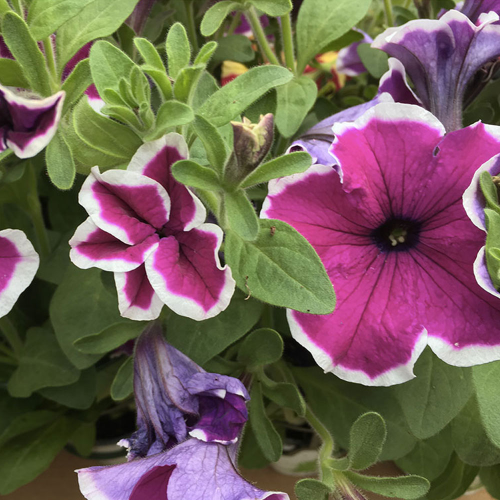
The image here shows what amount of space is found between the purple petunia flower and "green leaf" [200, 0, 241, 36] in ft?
0.69

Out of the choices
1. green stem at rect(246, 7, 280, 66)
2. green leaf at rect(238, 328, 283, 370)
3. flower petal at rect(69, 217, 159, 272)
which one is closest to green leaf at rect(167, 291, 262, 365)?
green leaf at rect(238, 328, 283, 370)

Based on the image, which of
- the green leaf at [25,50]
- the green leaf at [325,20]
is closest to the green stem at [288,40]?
the green leaf at [325,20]

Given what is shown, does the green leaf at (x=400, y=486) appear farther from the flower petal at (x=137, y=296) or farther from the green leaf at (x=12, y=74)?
the green leaf at (x=12, y=74)

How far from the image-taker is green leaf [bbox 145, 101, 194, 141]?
30cm

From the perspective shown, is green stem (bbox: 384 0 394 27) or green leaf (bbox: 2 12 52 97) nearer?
green leaf (bbox: 2 12 52 97)

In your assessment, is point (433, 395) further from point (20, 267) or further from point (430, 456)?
point (20, 267)

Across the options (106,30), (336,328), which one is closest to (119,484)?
(336,328)

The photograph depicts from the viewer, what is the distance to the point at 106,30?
0.38 meters

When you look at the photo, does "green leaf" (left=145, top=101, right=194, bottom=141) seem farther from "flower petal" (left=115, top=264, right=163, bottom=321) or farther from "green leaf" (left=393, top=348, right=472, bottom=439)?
"green leaf" (left=393, top=348, right=472, bottom=439)

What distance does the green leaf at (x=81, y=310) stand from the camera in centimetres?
46

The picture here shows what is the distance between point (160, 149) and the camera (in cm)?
31

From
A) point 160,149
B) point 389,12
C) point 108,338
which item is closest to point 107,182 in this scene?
point 160,149

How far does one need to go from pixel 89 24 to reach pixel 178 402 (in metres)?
0.25

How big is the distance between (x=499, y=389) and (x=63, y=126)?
0.31m
